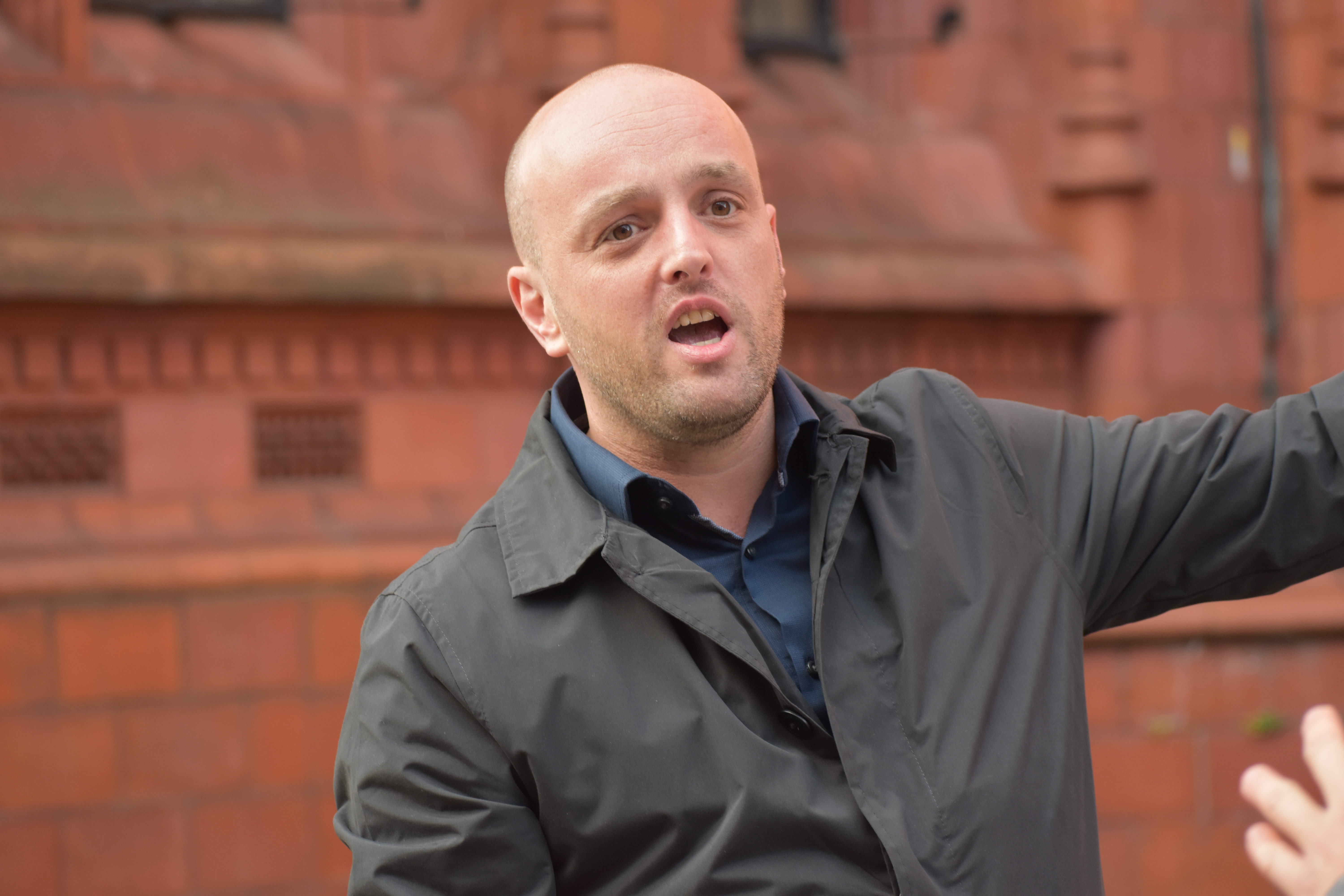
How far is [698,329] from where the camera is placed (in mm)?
1993

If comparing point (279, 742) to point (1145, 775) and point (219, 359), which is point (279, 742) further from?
point (1145, 775)

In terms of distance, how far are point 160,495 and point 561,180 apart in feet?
9.21

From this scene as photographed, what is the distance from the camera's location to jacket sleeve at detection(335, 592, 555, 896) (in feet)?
5.49

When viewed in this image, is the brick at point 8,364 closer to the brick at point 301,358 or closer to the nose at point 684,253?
the brick at point 301,358

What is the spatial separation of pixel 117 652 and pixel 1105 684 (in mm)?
3191

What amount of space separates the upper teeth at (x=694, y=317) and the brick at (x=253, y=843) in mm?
2955

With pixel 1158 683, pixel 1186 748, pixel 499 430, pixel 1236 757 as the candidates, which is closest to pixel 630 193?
pixel 499 430

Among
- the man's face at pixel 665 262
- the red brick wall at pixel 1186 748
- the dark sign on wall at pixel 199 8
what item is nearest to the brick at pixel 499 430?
the dark sign on wall at pixel 199 8

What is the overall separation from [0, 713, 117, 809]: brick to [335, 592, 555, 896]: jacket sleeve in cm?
276

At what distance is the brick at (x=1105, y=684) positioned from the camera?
500 centimetres

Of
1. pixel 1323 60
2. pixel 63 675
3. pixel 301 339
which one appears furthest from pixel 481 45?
pixel 1323 60

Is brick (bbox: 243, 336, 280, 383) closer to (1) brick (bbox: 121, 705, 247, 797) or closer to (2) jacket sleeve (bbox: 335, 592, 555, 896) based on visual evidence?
(1) brick (bbox: 121, 705, 247, 797)

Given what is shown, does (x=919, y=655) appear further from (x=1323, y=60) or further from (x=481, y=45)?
(x=1323, y=60)

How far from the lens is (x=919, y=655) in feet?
5.94
